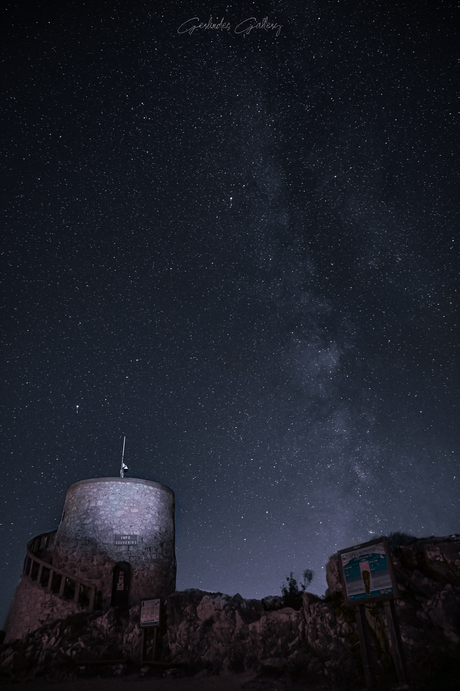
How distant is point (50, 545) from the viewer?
22812 millimetres

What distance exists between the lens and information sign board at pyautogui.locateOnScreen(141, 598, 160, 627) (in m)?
14.2

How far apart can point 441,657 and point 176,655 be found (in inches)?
331

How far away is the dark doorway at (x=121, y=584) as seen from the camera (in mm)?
18491

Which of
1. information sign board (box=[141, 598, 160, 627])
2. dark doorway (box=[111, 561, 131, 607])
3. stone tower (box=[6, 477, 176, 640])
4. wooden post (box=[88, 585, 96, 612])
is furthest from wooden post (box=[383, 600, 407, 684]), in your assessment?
dark doorway (box=[111, 561, 131, 607])

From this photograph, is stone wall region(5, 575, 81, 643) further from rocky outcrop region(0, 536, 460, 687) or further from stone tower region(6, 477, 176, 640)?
rocky outcrop region(0, 536, 460, 687)

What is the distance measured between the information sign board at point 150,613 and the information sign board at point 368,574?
279 inches

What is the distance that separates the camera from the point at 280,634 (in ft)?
42.4

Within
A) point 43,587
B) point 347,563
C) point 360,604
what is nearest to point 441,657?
point 360,604

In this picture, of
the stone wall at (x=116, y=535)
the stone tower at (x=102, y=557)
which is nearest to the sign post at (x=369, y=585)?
the stone tower at (x=102, y=557)

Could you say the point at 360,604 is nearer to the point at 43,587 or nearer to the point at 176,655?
the point at 176,655

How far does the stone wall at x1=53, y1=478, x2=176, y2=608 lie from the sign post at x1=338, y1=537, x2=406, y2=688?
11.8 metres

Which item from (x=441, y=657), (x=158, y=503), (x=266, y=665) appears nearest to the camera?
(x=441, y=657)

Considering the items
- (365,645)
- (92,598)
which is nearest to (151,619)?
(92,598)

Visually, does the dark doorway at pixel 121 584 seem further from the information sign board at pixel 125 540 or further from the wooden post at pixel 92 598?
the wooden post at pixel 92 598
